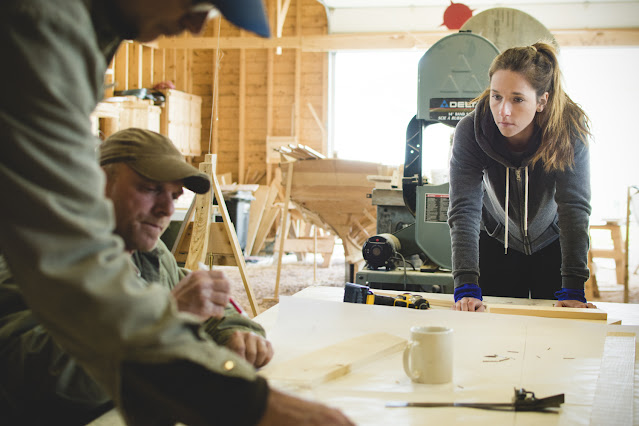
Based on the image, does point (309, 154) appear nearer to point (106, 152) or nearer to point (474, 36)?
point (474, 36)

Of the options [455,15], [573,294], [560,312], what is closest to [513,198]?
[573,294]

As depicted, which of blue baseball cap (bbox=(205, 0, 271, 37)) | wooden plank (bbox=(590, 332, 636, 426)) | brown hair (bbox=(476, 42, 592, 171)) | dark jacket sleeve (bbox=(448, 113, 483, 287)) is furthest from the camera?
dark jacket sleeve (bbox=(448, 113, 483, 287))

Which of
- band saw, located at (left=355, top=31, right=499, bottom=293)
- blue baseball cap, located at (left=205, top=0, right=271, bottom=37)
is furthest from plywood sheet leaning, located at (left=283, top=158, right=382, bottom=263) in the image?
blue baseball cap, located at (left=205, top=0, right=271, bottom=37)

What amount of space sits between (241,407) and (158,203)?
2.33ft

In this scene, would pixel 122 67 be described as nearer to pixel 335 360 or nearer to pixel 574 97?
pixel 574 97

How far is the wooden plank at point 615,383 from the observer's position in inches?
37.4

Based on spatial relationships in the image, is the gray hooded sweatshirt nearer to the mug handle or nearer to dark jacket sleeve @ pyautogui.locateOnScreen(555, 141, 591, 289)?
dark jacket sleeve @ pyautogui.locateOnScreen(555, 141, 591, 289)

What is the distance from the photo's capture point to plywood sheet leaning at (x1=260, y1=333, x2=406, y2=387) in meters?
1.10

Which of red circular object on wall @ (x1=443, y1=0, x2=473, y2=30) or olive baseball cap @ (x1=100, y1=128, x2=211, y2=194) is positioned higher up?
red circular object on wall @ (x1=443, y1=0, x2=473, y2=30)

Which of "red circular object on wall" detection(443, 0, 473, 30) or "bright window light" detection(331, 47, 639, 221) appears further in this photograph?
"bright window light" detection(331, 47, 639, 221)

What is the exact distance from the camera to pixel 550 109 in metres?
1.88

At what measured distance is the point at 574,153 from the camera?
1.88 meters

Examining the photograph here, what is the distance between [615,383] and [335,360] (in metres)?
0.52

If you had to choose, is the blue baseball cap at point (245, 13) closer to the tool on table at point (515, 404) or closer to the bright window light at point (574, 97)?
the tool on table at point (515, 404)
